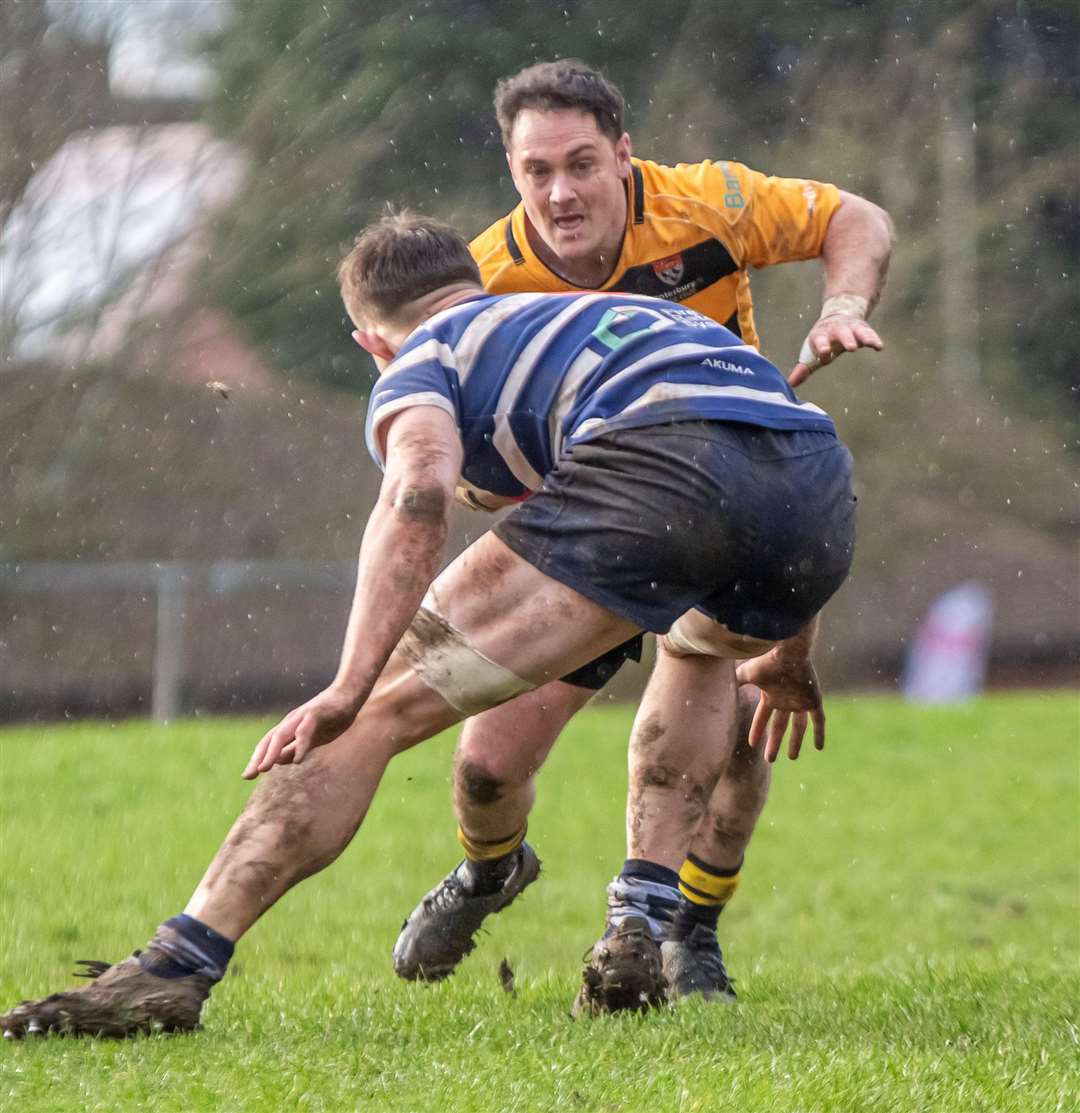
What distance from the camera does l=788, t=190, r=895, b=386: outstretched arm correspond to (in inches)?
175

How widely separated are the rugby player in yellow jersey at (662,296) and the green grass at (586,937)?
0.92ft

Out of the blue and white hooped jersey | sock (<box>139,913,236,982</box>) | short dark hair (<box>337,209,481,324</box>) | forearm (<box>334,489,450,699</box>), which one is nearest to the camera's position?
forearm (<box>334,489,450,699</box>)

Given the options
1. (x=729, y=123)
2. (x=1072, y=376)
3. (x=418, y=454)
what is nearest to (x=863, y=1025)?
(x=418, y=454)

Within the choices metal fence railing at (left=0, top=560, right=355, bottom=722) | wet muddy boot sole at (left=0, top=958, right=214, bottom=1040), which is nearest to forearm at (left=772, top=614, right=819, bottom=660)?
wet muddy boot sole at (left=0, top=958, right=214, bottom=1040)

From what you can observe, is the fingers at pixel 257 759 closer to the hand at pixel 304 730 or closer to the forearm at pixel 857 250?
the hand at pixel 304 730

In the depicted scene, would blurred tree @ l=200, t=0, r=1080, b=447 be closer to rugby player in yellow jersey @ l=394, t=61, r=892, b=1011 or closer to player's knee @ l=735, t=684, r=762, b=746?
rugby player in yellow jersey @ l=394, t=61, r=892, b=1011

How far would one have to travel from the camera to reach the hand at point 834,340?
4410 mm

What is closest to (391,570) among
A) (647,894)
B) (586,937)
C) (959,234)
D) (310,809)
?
(310,809)

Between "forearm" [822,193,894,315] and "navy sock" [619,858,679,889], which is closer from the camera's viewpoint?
"navy sock" [619,858,679,889]

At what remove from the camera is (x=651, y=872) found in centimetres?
460

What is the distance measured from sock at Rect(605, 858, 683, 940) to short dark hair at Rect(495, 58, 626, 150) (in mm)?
1952

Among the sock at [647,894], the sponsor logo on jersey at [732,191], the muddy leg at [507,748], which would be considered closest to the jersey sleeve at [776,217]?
the sponsor logo on jersey at [732,191]

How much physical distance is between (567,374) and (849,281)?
1230 mm

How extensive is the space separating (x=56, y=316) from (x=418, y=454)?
49.7ft
